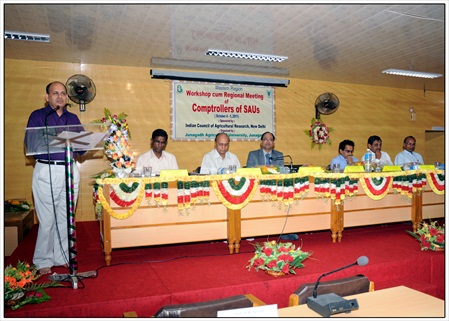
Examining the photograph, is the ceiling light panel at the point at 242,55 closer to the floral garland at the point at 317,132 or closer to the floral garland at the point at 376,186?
the floral garland at the point at 317,132

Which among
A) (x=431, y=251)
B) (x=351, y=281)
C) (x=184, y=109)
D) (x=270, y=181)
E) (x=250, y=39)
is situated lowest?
(x=431, y=251)

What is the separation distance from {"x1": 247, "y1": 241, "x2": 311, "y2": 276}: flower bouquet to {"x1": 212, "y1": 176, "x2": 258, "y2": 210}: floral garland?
0.69 m

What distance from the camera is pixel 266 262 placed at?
350 centimetres

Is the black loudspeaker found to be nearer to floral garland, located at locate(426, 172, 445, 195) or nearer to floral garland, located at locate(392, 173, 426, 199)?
floral garland, located at locate(392, 173, 426, 199)

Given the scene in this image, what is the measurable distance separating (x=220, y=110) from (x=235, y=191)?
138 inches

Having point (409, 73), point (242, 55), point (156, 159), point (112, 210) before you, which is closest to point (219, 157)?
point (156, 159)

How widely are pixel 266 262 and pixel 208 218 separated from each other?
969 mm

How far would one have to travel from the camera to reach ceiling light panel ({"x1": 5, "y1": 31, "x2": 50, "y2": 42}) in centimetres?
491

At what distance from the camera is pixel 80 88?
6062 millimetres

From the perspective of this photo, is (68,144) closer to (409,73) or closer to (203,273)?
(203,273)

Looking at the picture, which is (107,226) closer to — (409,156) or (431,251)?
(431,251)

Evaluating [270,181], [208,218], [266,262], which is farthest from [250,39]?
[266,262]

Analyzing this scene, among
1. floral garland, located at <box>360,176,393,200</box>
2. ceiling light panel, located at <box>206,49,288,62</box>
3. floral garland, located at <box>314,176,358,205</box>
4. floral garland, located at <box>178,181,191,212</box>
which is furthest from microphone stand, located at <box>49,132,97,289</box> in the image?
floral garland, located at <box>360,176,393,200</box>

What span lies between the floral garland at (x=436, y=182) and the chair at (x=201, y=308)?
4.54m
